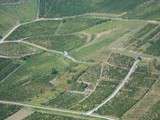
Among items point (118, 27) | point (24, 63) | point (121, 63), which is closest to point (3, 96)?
point (24, 63)

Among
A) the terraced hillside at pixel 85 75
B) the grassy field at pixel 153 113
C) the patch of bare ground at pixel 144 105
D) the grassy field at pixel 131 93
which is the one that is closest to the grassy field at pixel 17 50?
the terraced hillside at pixel 85 75

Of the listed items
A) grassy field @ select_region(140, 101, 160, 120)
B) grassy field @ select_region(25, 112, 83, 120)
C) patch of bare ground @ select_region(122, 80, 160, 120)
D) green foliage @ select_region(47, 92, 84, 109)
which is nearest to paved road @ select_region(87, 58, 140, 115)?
grassy field @ select_region(25, 112, 83, 120)

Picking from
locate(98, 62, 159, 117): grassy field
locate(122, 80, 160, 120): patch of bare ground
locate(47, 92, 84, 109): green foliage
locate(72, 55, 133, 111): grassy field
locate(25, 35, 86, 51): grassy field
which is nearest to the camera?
locate(122, 80, 160, 120): patch of bare ground

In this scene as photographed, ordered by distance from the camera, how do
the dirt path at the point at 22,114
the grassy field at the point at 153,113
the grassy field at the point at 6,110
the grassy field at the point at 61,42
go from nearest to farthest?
the grassy field at the point at 153,113 → the dirt path at the point at 22,114 → the grassy field at the point at 6,110 → the grassy field at the point at 61,42

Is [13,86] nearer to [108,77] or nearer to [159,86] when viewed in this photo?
[108,77]

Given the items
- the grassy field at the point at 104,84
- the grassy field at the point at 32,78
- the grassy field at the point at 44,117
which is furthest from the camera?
the grassy field at the point at 32,78

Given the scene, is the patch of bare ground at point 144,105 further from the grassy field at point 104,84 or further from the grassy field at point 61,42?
the grassy field at point 61,42

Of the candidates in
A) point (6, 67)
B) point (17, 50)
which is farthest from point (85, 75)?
point (17, 50)

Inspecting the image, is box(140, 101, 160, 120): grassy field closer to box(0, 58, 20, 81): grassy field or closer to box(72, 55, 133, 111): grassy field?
box(72, 55, 133, 111): grassy field
